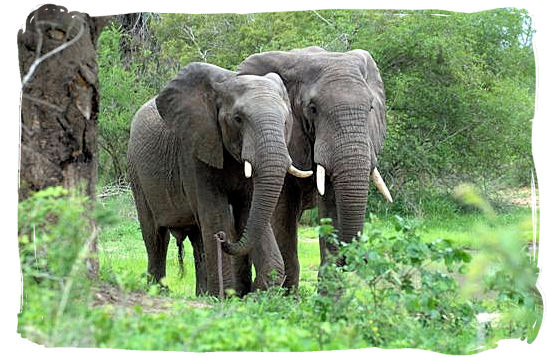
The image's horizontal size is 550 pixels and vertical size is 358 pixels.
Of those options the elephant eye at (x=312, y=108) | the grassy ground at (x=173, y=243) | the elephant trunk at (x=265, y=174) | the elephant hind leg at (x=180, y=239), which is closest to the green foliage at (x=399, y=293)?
the grassy ground at (x=173, y=243)

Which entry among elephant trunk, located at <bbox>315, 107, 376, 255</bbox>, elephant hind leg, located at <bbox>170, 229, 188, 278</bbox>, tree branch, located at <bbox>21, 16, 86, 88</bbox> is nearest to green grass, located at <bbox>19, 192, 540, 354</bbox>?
tree branch, located at <bbox>21, 16, 86, 88</bbox>

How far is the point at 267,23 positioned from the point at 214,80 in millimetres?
1305

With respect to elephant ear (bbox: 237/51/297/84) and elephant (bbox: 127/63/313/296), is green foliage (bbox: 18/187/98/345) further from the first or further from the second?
elephant ear (bbox: 237/51/297/84)

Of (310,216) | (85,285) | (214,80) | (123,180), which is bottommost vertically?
(310,216)

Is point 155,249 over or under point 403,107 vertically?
under

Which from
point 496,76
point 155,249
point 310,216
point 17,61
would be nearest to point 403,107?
point 496,76

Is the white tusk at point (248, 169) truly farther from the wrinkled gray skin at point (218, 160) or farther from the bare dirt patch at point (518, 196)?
the bare dirt patch at point (518, 196)

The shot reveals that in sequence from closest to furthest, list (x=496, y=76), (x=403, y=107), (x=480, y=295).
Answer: (x=480, y=295) → (x=496, y=76) → (x=403, y=107)

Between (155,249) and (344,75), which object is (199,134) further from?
(155,249)

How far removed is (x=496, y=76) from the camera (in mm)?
6785

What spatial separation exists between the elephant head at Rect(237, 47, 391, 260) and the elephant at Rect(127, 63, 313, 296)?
17 centimetres

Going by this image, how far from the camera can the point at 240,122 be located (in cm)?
486

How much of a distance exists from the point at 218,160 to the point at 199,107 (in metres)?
0.26

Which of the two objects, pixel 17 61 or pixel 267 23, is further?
pixel 267 23
